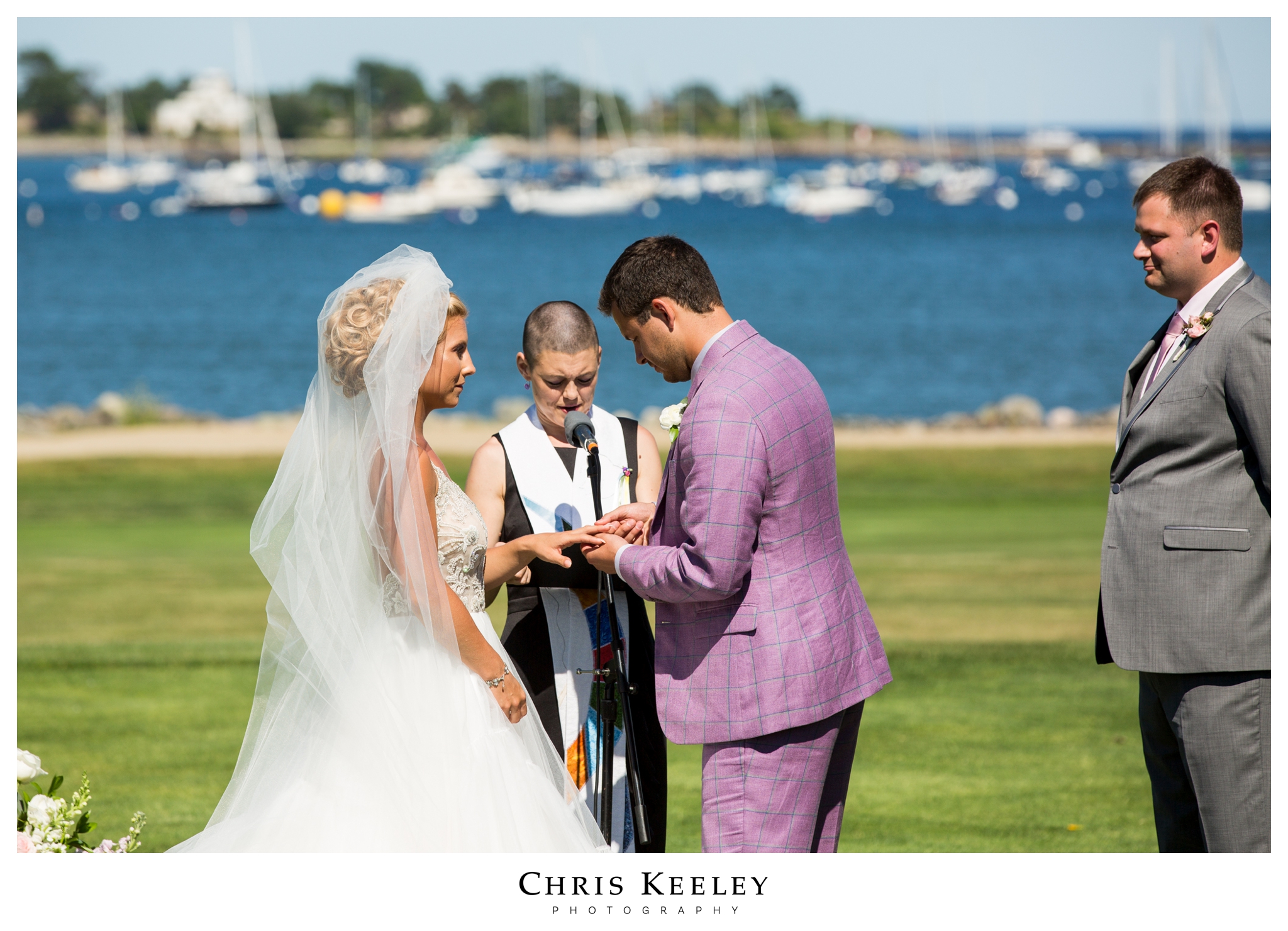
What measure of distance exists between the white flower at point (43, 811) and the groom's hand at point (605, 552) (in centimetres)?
163

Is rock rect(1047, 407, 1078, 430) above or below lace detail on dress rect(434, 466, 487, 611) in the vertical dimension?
below

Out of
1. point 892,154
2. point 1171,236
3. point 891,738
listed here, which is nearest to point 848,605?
point 1171,236

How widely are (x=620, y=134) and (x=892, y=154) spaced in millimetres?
55166

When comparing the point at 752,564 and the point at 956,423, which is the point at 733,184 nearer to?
the point at 956,423

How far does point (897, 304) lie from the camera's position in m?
61.8

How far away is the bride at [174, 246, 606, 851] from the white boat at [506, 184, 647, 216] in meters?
97.8

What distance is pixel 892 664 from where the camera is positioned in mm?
8711

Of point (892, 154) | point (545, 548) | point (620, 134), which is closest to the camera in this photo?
point (545, 548)

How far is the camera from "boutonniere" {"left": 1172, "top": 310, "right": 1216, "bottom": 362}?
3.75m

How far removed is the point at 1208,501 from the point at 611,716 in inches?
72.3

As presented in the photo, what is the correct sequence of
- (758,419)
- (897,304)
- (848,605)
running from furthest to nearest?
1. (897,304)
2. (848,605)
3. (758,419)

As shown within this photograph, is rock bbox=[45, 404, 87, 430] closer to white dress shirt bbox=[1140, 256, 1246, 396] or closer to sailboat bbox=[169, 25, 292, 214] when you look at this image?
white dress shirt bbox=[1140, 256, 1246, 396]

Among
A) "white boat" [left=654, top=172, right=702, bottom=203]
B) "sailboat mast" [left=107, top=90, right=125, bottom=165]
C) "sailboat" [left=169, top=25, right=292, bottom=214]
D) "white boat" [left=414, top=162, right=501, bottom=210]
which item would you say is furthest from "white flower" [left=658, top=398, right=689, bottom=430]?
"sailboat mast" [left=107, top=90, right=125, bottom=165]
